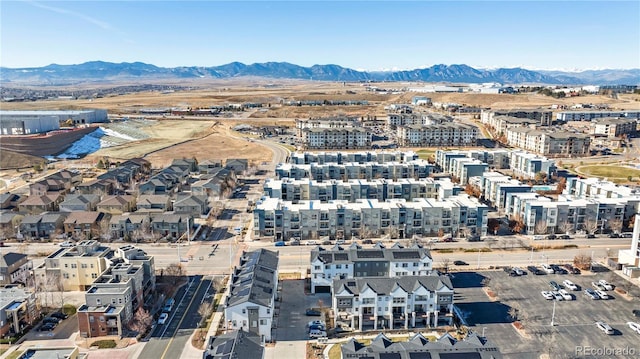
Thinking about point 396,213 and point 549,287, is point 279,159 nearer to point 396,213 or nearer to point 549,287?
point 396,213

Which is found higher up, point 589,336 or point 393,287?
point 393,287

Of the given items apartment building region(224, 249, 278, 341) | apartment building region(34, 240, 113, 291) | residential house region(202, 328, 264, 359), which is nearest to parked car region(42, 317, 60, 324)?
apartment building region(34, 240, 113, 291)

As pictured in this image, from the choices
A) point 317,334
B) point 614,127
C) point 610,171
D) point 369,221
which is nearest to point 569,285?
point 369,221

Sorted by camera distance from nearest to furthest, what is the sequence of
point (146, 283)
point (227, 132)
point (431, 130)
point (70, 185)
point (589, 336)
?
point (589, 336) → point (146, 283) → point (70, 185) → point (431, 130) → point (227, 132)

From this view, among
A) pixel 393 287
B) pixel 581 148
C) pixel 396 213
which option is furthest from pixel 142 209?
pixel 581 148

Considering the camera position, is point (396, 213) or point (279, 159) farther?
point (279, 159)

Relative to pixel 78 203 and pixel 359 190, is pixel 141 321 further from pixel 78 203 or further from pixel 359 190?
pixel 359 190

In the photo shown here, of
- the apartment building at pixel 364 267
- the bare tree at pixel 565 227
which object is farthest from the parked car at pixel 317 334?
the bare tree at pixel 565 227
